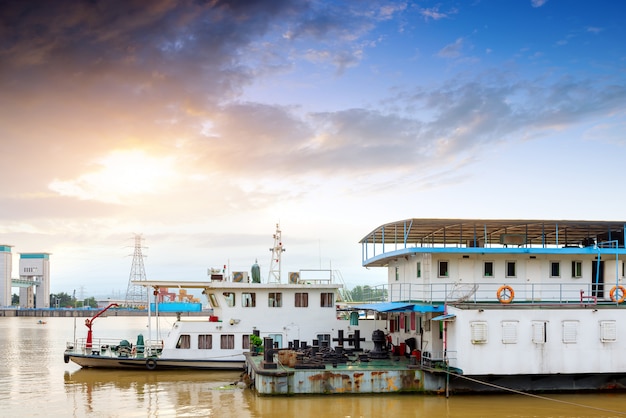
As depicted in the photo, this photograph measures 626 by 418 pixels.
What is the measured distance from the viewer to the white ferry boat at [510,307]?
959 inches

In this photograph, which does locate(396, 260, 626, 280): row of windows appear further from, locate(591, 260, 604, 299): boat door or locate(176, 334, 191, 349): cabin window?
locate(176, 334, 191, 349): cabin window

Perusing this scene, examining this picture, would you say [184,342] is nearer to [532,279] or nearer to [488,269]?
[488,269]

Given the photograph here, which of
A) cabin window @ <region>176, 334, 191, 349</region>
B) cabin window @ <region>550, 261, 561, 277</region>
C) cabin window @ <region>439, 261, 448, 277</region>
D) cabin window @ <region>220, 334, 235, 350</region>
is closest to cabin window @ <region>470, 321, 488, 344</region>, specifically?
cabin window @ <region>439, 261, 448, 277</region>

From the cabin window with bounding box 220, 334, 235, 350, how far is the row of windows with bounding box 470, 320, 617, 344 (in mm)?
12604

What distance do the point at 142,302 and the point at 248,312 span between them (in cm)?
12194

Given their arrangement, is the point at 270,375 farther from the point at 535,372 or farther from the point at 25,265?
the point at 25,265

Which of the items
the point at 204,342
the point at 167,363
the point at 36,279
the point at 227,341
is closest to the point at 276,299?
the point at 227,341

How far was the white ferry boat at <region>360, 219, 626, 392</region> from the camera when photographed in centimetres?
2436

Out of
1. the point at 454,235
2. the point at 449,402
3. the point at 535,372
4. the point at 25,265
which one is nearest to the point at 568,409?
the point at 535,372

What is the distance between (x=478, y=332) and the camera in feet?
79.3

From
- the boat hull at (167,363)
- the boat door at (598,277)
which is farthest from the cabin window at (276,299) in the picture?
the boat door at (598,277)

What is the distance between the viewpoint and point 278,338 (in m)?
32.0

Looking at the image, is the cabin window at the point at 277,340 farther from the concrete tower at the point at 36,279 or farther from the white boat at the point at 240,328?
the concrete tower at the point at 36,279

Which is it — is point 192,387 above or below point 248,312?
below
